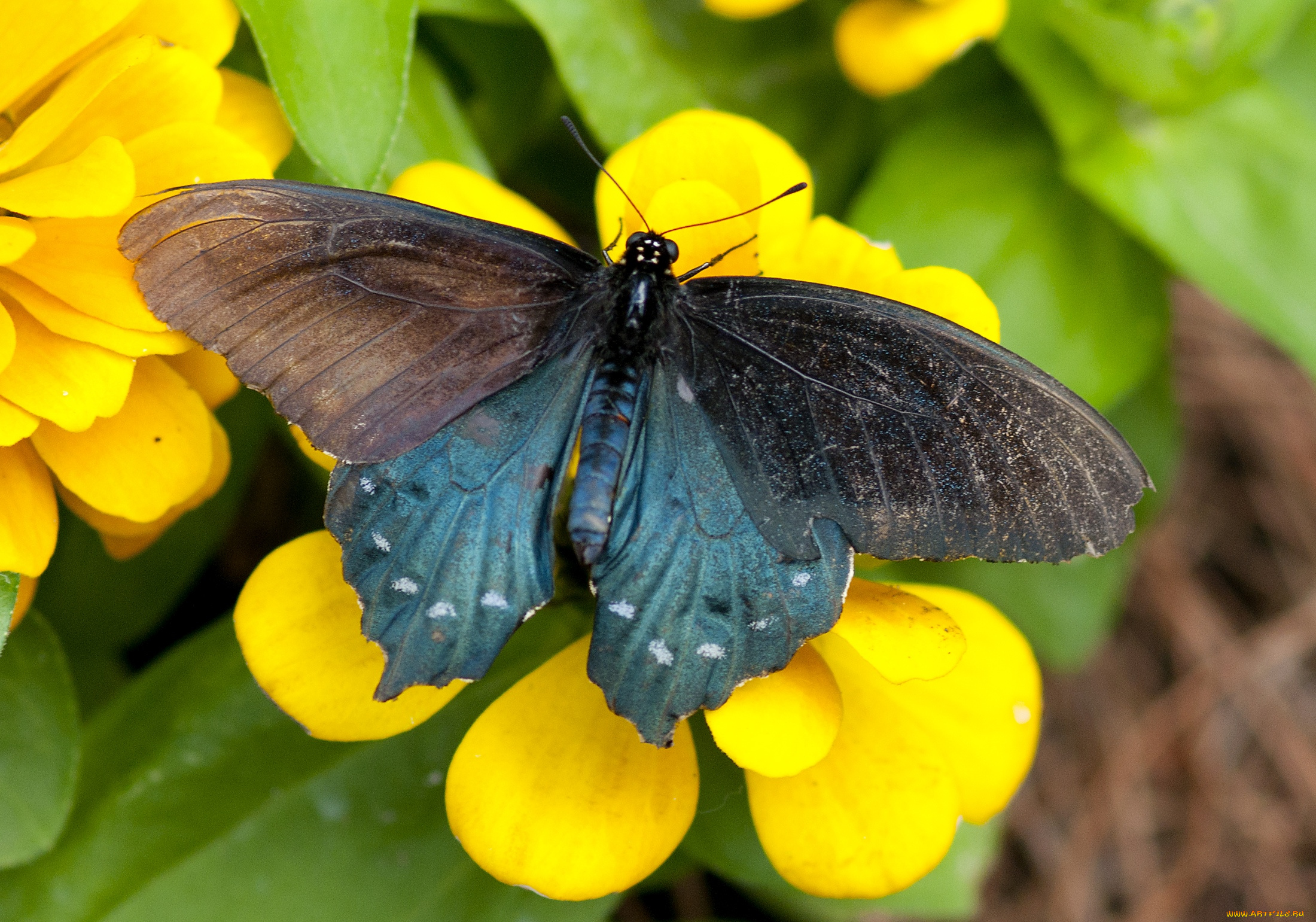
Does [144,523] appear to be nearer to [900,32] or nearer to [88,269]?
[88,269]

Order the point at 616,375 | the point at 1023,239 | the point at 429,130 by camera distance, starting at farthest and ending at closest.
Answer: the point at 1023,239 < the point at 429,130 < the point at 616,375

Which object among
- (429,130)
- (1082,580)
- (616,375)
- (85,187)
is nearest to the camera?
(85,187)

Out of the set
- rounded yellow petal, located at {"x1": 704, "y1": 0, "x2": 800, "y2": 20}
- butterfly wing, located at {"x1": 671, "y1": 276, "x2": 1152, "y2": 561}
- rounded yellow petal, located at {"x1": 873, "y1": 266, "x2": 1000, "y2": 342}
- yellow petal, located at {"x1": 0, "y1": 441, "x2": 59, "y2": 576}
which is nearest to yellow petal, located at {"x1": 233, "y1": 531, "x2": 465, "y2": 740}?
yellow petal, located at {"x1": 0, "y1": 441, "x2": 59, "y2": 576}

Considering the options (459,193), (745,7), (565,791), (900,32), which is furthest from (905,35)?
(565,791)

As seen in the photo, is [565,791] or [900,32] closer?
[565,791]

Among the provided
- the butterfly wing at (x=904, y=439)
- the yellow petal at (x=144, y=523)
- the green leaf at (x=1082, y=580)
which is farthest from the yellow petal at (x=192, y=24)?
the green leaf at (x=1082, y=580)

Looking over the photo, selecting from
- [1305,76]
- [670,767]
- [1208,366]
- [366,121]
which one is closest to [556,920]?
[670,767]

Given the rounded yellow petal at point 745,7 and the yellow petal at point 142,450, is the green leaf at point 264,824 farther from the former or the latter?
the rounded yellow petal at point 745,7
